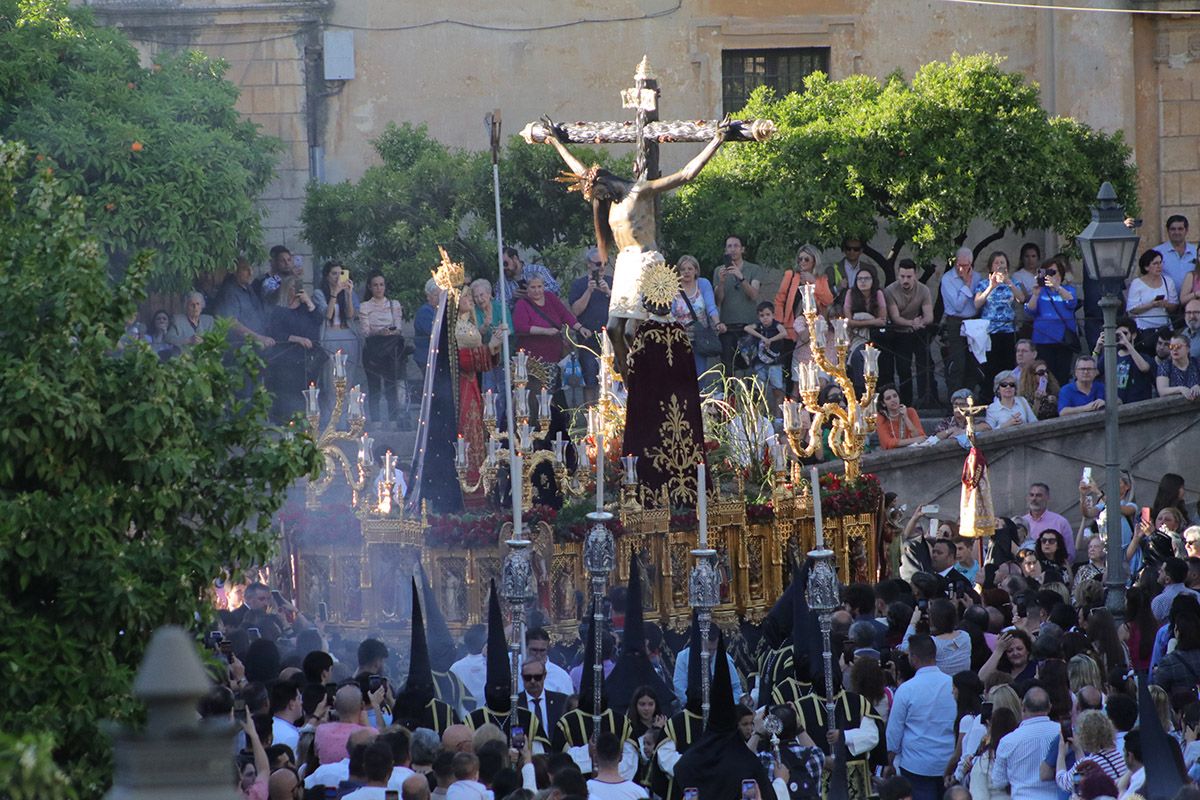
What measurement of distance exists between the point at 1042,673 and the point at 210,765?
729 cm

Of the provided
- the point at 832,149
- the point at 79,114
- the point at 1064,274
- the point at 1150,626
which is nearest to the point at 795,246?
the point at 832,149

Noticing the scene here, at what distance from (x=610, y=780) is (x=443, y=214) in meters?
15.7

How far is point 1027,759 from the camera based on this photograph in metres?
11.0

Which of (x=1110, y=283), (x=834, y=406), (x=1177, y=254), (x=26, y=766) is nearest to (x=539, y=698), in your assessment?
(x=1110, y=283)

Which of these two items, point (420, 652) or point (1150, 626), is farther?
point (1150, 626)

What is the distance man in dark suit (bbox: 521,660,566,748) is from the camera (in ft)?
41.6

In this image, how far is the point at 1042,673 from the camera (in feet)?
38.2

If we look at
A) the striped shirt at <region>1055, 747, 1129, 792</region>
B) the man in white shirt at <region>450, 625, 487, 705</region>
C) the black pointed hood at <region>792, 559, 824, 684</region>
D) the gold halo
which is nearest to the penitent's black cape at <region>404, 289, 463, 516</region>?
the gold halo

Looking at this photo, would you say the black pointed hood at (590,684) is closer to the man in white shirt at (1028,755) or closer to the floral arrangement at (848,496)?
the man in white shirt at (1028,755)

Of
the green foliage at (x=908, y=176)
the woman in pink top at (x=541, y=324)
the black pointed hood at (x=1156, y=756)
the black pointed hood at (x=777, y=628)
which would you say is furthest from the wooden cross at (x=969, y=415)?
the black pointed hood at (x=1156, y=756)

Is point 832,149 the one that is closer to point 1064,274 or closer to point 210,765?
point 1064,274

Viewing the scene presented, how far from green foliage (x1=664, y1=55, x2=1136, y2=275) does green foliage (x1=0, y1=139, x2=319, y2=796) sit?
15.0 metres

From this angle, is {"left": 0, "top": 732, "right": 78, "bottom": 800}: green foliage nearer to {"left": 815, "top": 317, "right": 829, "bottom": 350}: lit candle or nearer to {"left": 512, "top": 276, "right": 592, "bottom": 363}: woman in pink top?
{"left": 815, "top": 317, "right": 829, "bottom": 350}: lit candle

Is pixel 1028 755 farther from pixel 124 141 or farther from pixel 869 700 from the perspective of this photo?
pixel 124 141
